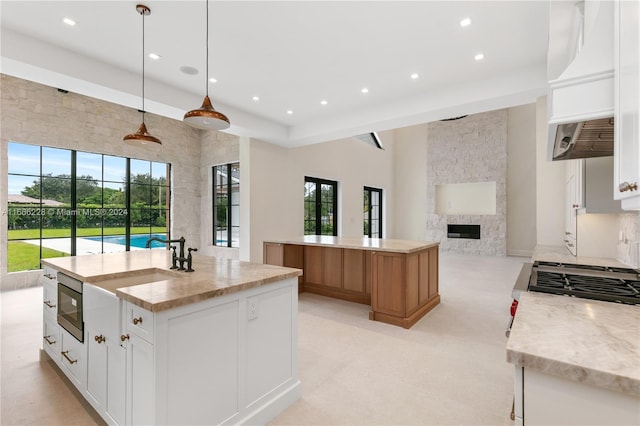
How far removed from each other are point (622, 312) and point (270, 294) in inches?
67.9

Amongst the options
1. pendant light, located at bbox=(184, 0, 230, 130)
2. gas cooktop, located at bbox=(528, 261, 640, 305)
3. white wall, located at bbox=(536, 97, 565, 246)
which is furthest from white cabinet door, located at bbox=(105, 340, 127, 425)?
white wall, located at bbox=(536, 97, 565, 246)

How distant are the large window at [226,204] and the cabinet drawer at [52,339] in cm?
463

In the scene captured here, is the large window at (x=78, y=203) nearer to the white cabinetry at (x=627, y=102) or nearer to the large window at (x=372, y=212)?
the large window at (x=372, y=212)

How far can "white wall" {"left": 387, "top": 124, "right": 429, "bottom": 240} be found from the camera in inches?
427

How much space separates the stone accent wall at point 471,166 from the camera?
30.2ft

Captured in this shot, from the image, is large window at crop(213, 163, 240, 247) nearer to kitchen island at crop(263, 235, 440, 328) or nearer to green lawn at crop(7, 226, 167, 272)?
kitchen island at crop(263, 235, 440, 328)

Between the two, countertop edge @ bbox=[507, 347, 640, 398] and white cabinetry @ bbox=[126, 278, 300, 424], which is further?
white cabinetry @ bbox=[126, 278, 300, 424]

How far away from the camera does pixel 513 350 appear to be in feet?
2.81

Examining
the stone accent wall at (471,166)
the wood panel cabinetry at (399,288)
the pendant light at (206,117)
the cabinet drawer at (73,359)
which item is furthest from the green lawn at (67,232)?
the stone accent wall at (471,166)

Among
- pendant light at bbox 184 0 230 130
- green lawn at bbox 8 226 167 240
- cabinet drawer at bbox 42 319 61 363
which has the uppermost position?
pendant light at bbox 184 0 230 130

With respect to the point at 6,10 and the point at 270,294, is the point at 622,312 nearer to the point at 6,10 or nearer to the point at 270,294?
the point at 270,294

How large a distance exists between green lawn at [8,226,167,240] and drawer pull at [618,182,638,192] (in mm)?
7725

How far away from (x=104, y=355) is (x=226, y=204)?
5.92 meters

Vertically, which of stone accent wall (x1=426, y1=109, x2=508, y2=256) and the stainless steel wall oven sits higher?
stone accent wall (x1=426, y1=109, x2=508, y2=256)
